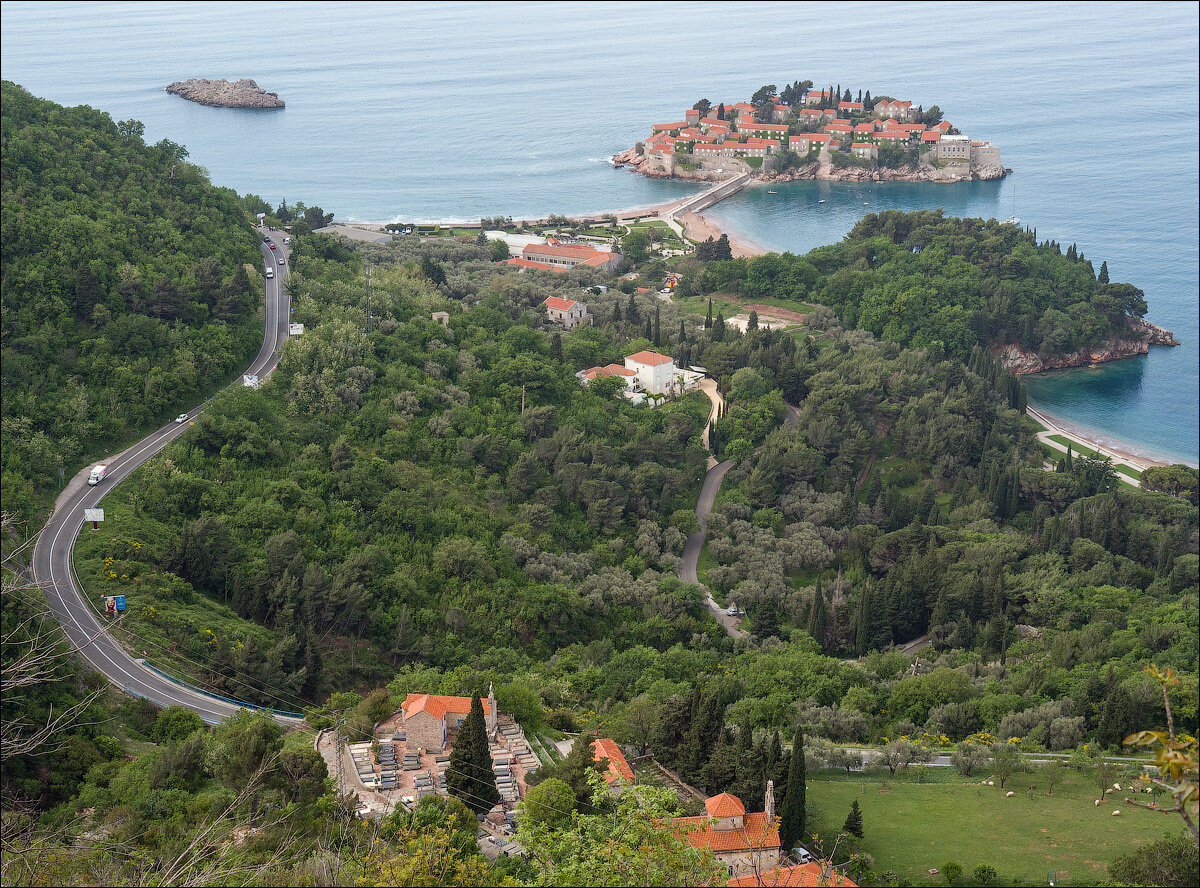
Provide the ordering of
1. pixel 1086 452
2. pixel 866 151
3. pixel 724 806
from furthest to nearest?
1. pixel 866 151
2. pixel 1086 452
3. pixel 724 806

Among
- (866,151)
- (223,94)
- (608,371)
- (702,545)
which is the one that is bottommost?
(702,545)

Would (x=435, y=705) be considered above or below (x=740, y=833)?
above

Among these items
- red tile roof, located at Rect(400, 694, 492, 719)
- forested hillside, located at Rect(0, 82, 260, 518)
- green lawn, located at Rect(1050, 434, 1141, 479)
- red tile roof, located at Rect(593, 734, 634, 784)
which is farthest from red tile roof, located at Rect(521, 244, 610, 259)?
red tile roof, located at Rect(593, 734, 634, 784)

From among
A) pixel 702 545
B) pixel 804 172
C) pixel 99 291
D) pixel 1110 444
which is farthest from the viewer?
pixel 804 172

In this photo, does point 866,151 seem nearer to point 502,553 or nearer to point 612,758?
point 502,553

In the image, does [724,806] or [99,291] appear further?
[99,291]

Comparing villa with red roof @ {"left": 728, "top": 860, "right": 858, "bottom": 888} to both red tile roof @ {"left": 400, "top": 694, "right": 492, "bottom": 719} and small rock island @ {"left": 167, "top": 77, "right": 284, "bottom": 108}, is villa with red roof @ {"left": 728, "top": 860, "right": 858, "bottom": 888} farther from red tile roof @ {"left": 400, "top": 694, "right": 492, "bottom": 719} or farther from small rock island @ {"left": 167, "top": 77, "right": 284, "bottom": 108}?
small rock island @ {"left": 167, "top": 77, "right": 284, "bottom": 108}

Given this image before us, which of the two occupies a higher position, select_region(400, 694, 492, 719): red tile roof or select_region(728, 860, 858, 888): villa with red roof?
select_region(728, 860, 858, 888): villa with red roof

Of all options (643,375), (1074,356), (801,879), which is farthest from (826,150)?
(801,879)
